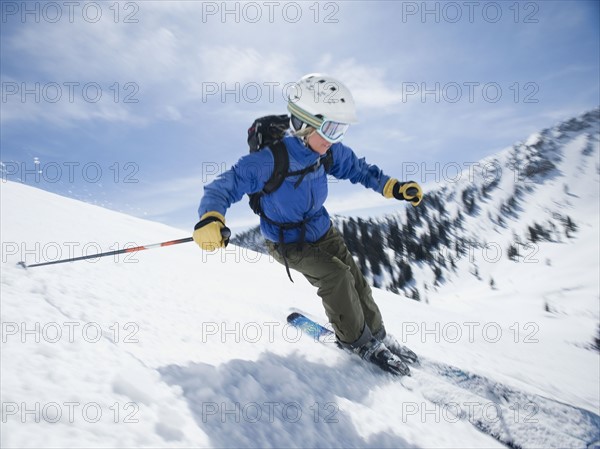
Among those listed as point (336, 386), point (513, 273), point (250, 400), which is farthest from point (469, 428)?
point (513, 273)

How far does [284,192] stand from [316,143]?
0.73 m

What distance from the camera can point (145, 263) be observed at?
5375mm

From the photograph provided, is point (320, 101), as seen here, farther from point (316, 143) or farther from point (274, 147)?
point (274, 147)

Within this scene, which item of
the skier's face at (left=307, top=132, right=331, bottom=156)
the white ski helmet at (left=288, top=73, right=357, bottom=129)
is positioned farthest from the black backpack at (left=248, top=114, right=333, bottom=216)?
the white ski helmet at (left=288, top=73, right=357, bottom=129)

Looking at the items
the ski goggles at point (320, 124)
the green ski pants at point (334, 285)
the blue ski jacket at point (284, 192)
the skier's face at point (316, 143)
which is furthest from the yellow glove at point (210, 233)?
the ski goggles at point (320, 124)

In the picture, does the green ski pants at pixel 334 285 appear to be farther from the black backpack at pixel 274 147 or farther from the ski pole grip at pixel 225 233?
the ski pole grip at pixel 225 233

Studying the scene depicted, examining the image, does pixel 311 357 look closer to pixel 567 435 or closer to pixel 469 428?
pixel 469 428

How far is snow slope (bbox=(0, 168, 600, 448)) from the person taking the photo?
179 centimetres

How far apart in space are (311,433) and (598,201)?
223 metres

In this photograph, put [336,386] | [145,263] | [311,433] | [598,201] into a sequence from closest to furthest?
[311,433]
[336,386]
[145,263]
[598,201]

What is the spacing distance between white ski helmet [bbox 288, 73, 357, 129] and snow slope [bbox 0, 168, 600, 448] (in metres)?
2.76

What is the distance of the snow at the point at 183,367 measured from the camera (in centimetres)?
181

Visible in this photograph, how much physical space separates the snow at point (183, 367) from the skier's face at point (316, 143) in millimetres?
2415

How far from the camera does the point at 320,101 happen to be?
3.86m
